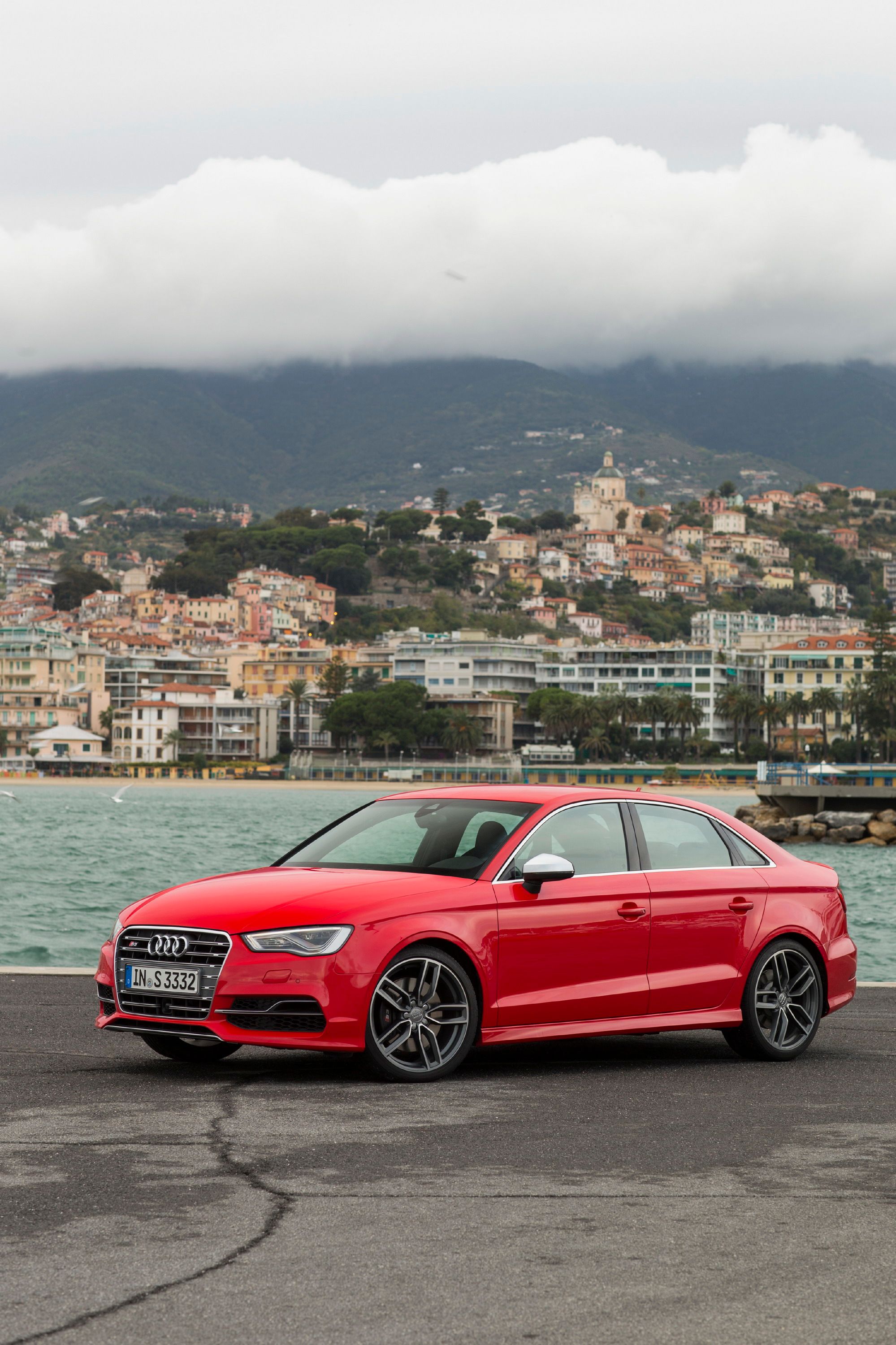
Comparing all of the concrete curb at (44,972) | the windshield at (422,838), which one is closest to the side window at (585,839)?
the windshield at (422,838)

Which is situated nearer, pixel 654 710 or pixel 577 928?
pixel 577 928

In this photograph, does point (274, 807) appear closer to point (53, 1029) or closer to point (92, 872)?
point (92, 872)

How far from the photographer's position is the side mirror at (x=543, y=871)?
361 inches

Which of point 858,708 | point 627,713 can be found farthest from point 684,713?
point 858,708

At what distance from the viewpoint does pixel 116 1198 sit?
6195mm

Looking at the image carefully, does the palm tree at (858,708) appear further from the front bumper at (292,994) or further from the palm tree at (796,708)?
the front bumper at (292,994)

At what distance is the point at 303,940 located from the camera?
28.3 feet

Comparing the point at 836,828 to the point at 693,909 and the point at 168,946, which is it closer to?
the point at 693,909

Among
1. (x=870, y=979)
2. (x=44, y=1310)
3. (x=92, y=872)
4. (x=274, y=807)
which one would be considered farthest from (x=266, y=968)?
(x=274, y=807)

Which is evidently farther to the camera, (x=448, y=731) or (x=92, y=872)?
(x=448, y=731)

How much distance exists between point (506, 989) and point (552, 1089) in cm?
54

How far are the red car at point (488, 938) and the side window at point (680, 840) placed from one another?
0.01 meters

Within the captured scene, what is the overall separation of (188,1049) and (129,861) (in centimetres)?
4111

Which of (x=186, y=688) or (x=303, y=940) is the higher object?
(x=186, y=688)
